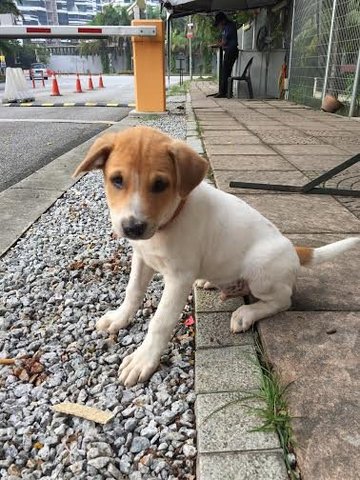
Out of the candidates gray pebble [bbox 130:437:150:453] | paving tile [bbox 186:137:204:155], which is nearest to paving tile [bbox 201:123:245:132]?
paving tile [bbox 186:137:204:155]

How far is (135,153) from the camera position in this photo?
1.74 m

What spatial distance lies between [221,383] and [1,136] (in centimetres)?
760

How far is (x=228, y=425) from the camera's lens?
1.50 meters

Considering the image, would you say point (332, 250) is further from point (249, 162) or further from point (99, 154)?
point (249, 162)

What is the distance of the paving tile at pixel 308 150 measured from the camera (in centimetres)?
579

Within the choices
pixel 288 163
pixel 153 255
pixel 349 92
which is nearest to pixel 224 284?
pixel 153 255

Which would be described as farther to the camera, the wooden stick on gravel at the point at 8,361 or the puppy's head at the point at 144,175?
the wooden stick on gravel at the point at 8,361

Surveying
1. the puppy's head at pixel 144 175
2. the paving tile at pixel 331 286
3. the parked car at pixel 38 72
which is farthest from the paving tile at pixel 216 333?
the parked car at pixel 38 72

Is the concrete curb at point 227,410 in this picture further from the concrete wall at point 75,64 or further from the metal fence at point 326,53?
the concrete wall at point 75,64

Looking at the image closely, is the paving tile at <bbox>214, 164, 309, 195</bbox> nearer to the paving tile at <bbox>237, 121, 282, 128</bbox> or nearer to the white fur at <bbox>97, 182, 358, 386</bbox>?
the white fur at <bbox>97, 182, 358, 386</bbox>

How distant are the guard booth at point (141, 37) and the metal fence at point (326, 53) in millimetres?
3822

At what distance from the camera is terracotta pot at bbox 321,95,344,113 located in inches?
385

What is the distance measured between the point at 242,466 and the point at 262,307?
2.86 feet

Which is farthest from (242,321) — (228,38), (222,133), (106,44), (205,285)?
(106,44)
